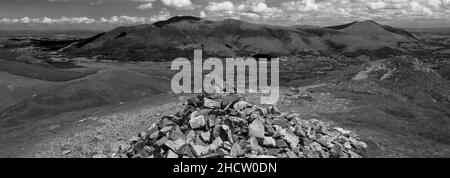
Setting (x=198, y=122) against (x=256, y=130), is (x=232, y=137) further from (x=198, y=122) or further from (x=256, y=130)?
(x=198, y=122)

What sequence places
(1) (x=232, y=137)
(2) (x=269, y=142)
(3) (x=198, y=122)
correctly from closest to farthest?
(2) (x=269, y=142), (1) (x=232, y=137), (3) (x=198, y=122)

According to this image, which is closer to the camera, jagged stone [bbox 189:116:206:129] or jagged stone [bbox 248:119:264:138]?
jagged stone [bbox 248:119:264:138]

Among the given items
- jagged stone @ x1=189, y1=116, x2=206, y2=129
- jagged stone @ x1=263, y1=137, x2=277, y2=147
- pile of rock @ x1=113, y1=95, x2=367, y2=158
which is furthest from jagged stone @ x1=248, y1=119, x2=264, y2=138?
jagged stone @ x1=189, y1=116, x2=206, y2=129

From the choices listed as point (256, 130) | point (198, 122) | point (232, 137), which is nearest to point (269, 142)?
point (256, 130)

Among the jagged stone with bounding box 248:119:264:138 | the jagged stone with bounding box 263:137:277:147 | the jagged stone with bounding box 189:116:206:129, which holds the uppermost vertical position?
the jagged stone with bounding box 189:116:206:129

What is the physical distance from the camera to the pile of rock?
65.1 ft

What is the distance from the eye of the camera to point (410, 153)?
984 inches

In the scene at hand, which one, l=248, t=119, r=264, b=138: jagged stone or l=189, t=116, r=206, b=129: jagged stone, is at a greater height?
l=189, t=116, r=206, b=129: jagged stone

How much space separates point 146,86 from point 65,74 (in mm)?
26364

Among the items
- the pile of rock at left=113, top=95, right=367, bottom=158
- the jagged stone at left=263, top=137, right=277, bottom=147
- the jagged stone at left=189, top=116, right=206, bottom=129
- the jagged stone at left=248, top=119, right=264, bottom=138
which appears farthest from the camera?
the jagged stone at left=189, top=116, right=206, bottom=129

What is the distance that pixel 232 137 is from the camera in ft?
68.3

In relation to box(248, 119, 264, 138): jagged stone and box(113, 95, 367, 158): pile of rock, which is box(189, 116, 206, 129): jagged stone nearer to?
box(113, 95, 367, 158): pile of rock
